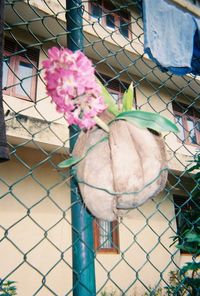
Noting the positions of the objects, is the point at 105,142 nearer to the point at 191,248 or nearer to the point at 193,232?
the point at 191,248

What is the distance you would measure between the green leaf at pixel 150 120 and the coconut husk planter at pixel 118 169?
0.01m

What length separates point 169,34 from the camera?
1.32m

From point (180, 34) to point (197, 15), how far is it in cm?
17

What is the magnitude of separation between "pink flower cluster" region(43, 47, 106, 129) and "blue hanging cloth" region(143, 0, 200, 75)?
76cm

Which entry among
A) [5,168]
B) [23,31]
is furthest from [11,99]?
[23,31]

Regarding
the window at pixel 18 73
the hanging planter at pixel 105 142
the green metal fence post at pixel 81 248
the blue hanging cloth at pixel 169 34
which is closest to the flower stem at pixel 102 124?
the hanging planter at pixel 105 142

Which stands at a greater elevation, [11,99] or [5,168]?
[11,99]

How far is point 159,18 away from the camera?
1269mm

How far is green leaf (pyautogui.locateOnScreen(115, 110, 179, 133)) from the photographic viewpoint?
54 cm

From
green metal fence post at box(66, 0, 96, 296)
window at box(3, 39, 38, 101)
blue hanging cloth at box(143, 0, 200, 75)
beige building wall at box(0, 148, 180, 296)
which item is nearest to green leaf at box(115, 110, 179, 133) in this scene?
green metal fence post at box(66, 0, 96, 296)

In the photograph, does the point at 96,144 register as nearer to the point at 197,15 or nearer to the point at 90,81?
the point at 90,81

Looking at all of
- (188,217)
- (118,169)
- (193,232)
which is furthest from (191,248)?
(118,169)

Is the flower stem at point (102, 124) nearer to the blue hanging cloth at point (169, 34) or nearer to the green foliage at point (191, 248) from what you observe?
the green foliage at point (191, 248)

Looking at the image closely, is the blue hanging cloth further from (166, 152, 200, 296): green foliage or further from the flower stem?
the flower stem
